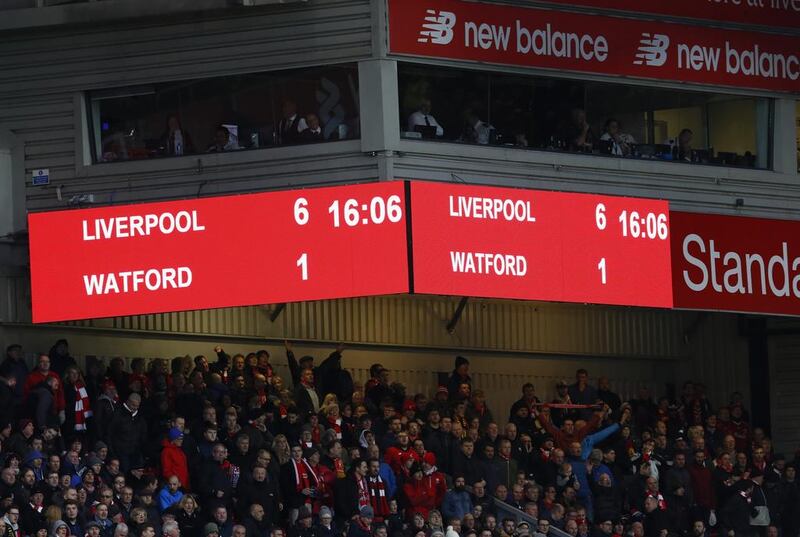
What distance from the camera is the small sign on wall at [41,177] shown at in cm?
3231

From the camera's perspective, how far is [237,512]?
28.9 meters

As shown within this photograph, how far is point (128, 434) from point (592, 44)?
9.13 m

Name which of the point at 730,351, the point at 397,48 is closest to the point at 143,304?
the point at 397,48

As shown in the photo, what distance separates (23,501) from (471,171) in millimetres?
8391

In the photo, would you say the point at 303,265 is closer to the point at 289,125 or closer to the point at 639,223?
the point at 289,125

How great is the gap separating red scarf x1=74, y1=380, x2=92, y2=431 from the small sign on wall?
3.83m

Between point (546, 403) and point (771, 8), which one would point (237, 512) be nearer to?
point (546, 403)

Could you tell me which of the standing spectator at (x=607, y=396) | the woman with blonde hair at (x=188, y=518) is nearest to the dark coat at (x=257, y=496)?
the woman with blonde hair at (x=188, y=518)

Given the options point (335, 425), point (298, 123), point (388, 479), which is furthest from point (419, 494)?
point (298, 123)

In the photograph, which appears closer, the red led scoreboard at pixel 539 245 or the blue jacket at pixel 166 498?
the blue jacket at pixel 166 498

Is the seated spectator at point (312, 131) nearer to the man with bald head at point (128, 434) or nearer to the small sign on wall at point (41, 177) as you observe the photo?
the small sign on wall at point (41, 177)

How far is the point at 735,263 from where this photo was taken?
33094mm

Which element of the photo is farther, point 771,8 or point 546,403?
point 546,403

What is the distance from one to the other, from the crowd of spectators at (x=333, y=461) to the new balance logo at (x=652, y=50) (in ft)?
17.9
